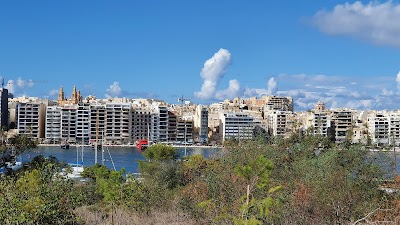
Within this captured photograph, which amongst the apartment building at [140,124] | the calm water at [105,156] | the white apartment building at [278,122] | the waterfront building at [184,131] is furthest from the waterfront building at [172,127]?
the white apartment building at [278,122]

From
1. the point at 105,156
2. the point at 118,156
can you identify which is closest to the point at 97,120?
the point at 105,156

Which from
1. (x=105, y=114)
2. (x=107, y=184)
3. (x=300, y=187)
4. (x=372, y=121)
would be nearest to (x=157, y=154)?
(x=107, y=184)

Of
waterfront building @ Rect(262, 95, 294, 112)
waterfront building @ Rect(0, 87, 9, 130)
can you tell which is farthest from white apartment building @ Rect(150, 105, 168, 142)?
waterfront building @ Rect(262, 95, 294, 112)

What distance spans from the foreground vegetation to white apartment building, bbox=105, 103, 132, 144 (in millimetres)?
45141

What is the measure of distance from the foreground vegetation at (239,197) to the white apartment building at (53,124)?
4601 cm

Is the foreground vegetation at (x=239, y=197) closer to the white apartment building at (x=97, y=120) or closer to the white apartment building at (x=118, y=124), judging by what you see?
the white apartment building at (x=97, y=120)

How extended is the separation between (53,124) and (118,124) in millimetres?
6340

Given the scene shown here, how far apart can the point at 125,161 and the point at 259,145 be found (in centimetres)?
2773

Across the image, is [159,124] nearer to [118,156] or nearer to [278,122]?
[278,122]

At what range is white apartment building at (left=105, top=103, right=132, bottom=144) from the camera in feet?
189

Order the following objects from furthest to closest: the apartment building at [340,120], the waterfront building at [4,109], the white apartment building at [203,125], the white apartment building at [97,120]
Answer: the white apartment building at [203,125] → the waterfront building at [4,109] → the apartment building at [340,120] → the white apartment building at [97,120]

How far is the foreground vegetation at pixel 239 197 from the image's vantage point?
5.85 m

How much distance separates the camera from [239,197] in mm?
7344

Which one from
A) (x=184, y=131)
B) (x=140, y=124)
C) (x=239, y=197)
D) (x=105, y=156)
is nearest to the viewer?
(x=239, y=197)
